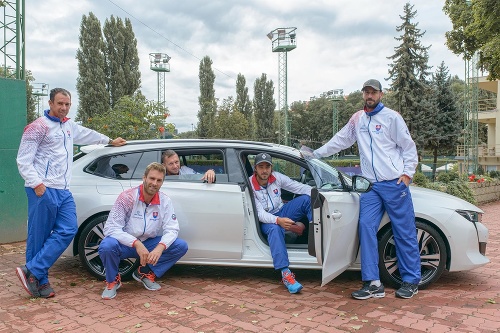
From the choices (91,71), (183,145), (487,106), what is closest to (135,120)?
(183,145)

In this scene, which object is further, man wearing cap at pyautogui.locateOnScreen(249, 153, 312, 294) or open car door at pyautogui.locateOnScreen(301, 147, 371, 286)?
man wearing cap at pyautogui.locateOnScreen(249, 153, 312, 294)

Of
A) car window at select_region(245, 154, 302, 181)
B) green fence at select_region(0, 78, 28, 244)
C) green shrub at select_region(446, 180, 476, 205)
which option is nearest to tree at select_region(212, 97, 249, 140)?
green shrub at select_region(446, 180, 476, 205)

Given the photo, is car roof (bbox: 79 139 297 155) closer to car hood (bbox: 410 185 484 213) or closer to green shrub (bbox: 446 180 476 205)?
car hood (bbox: 410 185 484 213)

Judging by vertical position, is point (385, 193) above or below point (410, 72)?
below

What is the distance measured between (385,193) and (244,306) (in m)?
1.78

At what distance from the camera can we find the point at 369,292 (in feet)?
13.9

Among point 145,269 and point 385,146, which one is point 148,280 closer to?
point 145,269

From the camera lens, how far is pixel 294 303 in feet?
A: 13.6

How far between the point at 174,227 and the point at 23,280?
5.07 ft

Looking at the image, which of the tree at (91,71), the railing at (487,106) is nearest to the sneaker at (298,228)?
the tree at (91,71)

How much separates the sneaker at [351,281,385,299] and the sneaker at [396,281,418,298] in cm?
17

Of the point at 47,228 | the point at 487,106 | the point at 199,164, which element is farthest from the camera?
the point at 487,106

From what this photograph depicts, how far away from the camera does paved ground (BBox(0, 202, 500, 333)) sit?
3588 millimetres

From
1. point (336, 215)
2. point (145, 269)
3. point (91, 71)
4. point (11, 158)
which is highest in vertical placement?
point (91, 71)
